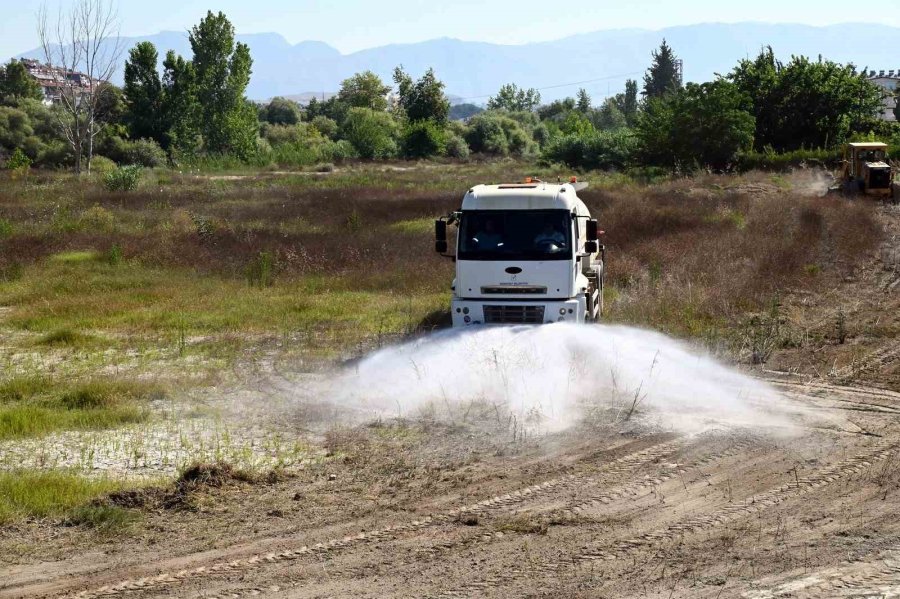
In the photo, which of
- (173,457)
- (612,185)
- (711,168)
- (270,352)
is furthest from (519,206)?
(711,168)

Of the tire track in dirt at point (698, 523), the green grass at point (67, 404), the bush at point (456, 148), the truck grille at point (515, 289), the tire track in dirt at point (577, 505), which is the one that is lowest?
the green grass at point (67, 404)

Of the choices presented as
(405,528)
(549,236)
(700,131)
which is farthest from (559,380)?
(700,131)

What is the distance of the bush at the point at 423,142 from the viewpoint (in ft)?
305

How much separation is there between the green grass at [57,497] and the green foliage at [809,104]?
2457 inches

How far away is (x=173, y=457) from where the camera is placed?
1150 centimetres

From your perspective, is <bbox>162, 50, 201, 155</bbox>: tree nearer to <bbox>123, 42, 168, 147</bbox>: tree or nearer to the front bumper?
<bbox>123, 42, 168, 147</bbox>: tree

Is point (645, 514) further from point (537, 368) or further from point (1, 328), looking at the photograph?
point (1, 328)

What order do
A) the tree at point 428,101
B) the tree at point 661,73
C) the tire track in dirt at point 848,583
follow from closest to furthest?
the tire track in dirt at point 848,583 → the tree at point 428,101 → the tree at point 661,73

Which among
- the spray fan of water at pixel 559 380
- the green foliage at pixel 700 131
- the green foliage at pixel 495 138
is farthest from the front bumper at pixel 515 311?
the green foliage at pixel 495 138

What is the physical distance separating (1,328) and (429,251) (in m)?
12.0

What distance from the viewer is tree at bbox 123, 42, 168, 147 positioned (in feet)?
272

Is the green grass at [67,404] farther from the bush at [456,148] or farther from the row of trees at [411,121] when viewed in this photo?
the bush at [456,148]

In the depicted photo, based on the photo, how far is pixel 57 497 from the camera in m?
9.87

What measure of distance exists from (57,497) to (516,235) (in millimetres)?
8711
